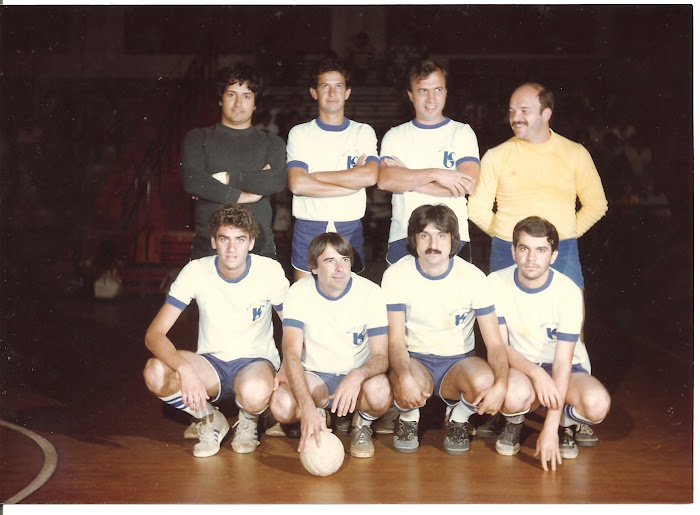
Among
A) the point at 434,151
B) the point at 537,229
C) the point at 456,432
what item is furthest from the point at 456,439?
the point at 434,151

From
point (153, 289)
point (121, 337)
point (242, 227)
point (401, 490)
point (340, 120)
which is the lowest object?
point (401, 490)

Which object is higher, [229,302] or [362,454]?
[229,302]

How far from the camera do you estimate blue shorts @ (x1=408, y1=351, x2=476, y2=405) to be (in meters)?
3.78

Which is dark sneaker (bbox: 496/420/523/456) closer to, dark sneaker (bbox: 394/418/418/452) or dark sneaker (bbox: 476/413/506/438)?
dark sneaker (bbox: 476/413/506/438)

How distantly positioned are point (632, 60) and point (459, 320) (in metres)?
1.48

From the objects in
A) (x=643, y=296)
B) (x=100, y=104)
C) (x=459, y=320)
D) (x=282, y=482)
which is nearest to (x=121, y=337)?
(x=100, y=104)

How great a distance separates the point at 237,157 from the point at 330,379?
1.15m

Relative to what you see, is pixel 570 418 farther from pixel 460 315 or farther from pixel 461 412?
pixel 460 315

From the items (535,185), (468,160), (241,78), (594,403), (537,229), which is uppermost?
(241,78)

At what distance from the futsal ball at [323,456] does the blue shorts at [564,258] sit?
45.2 inches

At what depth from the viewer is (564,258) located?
3980mm

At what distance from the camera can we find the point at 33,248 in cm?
407

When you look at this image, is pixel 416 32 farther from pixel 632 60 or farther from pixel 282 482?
pixel 282 482

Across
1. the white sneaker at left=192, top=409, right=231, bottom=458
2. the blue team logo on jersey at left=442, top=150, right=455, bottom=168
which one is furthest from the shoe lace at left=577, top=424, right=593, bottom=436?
the white sneaker at left=192, top=409, right=231, bottom=458
